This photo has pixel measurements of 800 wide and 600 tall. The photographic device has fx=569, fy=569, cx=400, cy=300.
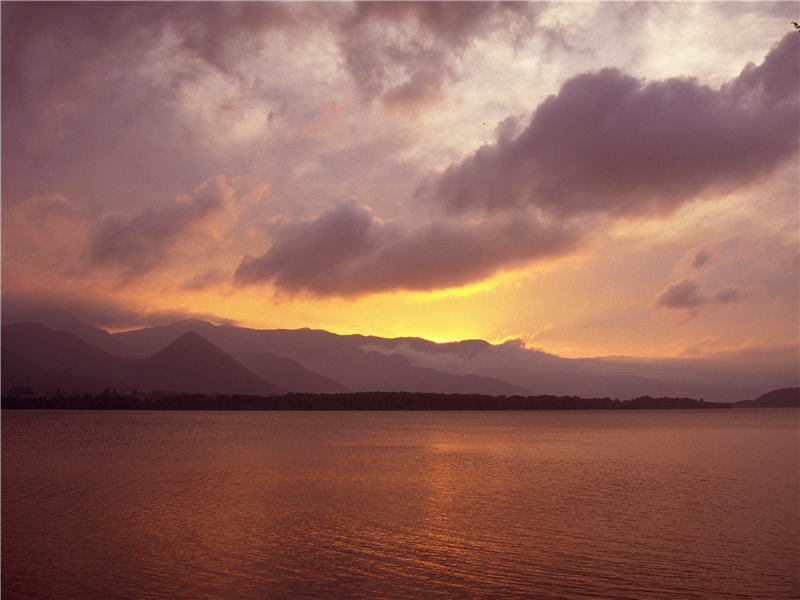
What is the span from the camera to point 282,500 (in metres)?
37.3

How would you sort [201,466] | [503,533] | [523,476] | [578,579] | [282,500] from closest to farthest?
[578,579] → [503,533] → [282,500] → [523,476] → [201,466]

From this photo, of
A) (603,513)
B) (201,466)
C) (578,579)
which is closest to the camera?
(578,579)

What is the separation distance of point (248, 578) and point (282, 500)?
16.6 metres

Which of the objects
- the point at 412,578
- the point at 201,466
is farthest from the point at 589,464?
the point at 412,578

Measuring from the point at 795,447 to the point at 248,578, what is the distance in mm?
91808

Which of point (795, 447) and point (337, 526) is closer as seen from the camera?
point (337, 526)

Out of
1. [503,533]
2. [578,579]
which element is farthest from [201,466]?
[578,579]

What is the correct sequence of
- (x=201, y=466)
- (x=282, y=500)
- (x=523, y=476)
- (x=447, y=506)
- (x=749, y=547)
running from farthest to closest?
1. (x=201, y=466)
2. (x=523, y=476)
3. (x=282, y=500)
4. (x=447, y=506)
5. (x=749, y=547)

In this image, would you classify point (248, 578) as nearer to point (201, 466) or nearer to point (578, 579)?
point (578, 579)

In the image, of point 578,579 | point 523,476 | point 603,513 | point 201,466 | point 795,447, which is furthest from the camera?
point 795,447

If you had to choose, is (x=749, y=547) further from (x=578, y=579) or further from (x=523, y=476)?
(x=523, y=476)

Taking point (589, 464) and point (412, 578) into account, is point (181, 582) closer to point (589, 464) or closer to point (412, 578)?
point (412, 578)

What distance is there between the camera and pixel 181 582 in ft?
67.7

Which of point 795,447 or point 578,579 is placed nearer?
point 578,579
